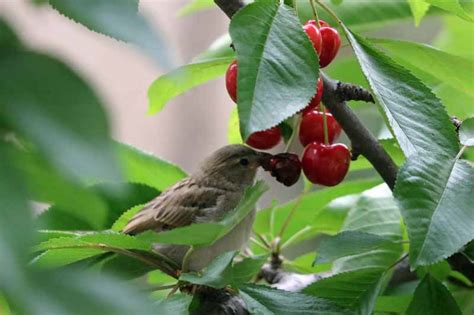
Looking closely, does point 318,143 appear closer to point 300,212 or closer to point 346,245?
point 346,245

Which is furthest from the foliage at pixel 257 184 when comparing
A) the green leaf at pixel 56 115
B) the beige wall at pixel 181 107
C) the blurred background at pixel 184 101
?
the beige wall at pixel 181 107

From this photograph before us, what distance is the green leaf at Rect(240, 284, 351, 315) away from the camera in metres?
0.62

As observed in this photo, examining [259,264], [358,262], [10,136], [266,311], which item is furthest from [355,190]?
[10,136]

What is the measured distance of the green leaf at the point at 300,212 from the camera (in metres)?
1.00

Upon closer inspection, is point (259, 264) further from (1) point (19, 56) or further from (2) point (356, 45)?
(1) point (19, 56)

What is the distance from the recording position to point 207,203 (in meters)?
0.94

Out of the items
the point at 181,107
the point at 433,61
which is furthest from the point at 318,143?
the point at 181,107

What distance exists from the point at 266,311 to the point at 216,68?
0.28 meters

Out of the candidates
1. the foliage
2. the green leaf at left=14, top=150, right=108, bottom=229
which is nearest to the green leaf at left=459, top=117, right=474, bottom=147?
the foliage

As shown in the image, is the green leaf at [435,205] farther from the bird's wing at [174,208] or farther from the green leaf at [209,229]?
the bird's wing at [174,208]

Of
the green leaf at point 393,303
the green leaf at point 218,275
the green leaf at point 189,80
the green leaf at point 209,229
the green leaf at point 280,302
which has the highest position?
the green leaf at point 189,80

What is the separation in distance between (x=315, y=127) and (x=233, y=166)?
30cm

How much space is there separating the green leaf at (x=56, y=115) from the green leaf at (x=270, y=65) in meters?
0.25

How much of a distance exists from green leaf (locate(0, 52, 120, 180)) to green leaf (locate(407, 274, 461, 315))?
0.51 metres
